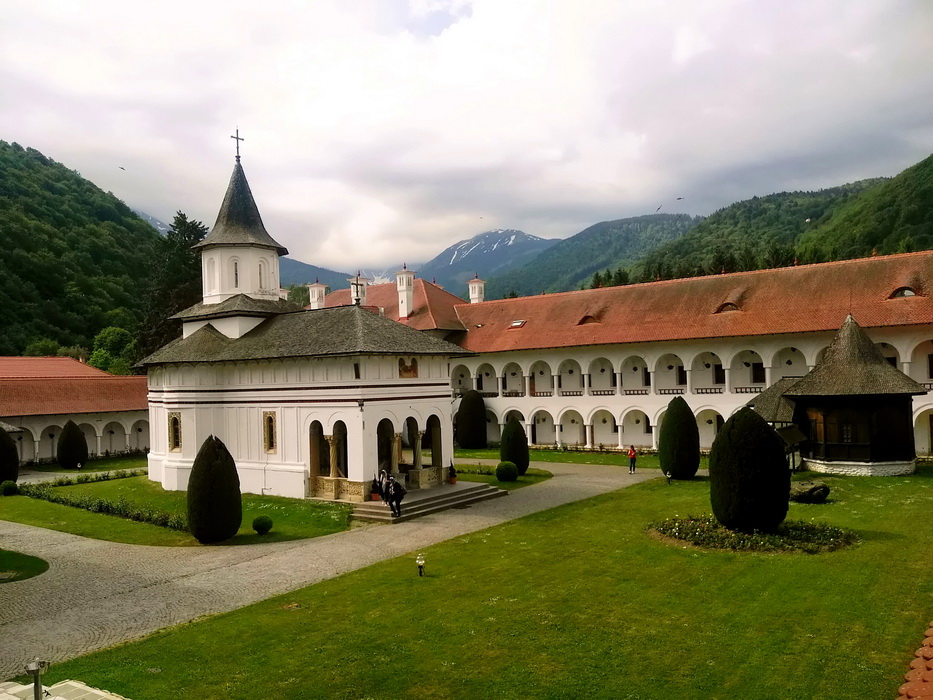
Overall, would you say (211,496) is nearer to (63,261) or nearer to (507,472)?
(507,472)

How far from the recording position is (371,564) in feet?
55.8

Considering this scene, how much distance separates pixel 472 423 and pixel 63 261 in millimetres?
48801

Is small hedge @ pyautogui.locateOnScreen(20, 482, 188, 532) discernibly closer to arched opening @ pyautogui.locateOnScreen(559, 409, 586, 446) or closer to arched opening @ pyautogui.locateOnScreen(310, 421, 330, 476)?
arched opening @ pyautogui.locateOnScreen(310, 421, 330, 476)

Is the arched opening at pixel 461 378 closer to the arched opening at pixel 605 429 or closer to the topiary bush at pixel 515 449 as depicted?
the arched opening at pixel 605 429

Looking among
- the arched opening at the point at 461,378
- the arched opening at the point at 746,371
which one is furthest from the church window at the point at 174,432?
the arched opening at the point at 746,371

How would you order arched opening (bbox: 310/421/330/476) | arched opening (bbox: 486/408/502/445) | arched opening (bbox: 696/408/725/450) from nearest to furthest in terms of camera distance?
arched opening (bbox: 310/421/330/476), arched opening (bbox: 696/408/725/450), arched opening (bbox: 486/408/502/445)

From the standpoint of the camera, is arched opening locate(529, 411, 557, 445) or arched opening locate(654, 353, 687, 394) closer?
arched opening locate(654, 353, 687, 394)

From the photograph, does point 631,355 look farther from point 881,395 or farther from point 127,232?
point 127,232

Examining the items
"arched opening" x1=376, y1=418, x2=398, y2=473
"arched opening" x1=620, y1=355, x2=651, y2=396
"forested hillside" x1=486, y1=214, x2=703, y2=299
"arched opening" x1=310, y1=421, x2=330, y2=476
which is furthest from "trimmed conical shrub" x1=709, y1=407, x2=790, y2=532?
"forested hillside" x1=486, y1=214, x2=703, y2=299

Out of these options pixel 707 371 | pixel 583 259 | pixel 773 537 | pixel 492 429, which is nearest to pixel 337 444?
pixel 773 537

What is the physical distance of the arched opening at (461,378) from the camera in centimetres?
4678

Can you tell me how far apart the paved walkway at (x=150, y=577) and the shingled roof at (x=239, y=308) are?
11.2 m

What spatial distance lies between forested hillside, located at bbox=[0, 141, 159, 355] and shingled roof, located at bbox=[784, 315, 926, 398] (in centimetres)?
5242

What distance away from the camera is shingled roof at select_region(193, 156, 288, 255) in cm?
3247
